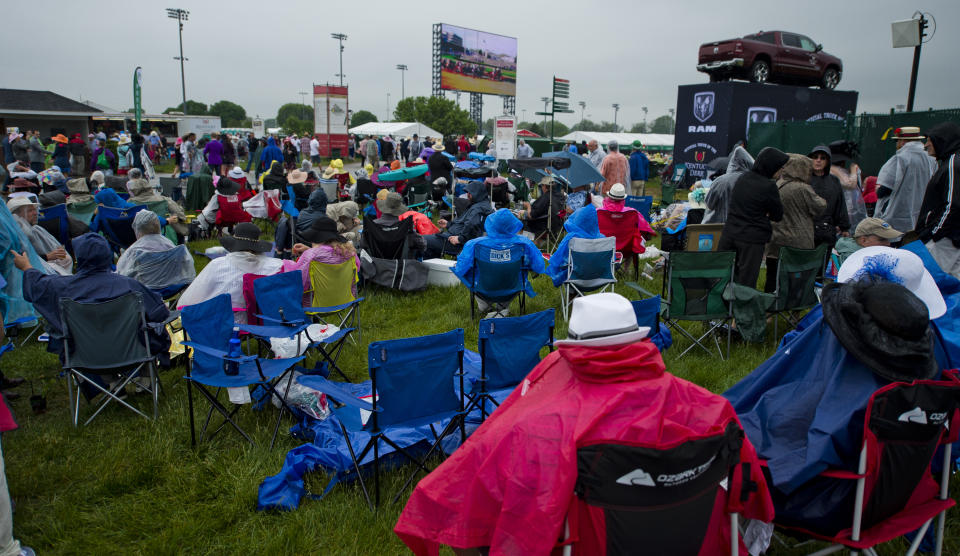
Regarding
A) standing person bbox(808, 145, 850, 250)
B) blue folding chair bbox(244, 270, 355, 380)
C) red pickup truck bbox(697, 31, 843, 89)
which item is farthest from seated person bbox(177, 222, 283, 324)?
red pickup truck bbox(697, 31, 843, 89)

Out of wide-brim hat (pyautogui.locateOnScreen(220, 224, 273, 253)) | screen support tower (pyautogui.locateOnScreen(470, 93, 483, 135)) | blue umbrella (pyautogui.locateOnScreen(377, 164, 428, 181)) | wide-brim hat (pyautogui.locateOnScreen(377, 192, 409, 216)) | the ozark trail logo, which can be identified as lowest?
wide-brim hat (pyautogui.locateOnScreen(220, 224, 273, 253))

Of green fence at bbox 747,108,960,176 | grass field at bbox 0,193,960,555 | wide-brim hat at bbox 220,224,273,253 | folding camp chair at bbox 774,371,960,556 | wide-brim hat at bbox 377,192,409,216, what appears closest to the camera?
folding camp chair at bbox 774,371,960,556

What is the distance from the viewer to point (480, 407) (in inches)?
145

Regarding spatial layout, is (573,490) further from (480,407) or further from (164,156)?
(164,156)

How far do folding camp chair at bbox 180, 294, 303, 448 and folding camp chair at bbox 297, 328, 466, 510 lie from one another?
0.63 meters

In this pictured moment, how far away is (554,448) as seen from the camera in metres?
1.66

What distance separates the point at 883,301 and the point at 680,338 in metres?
3.65

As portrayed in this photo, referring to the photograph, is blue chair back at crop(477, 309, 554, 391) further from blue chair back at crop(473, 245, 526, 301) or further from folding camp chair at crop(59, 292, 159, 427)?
folding camp chair at crop(59, 292, 159, 427)

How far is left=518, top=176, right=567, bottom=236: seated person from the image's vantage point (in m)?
9.56

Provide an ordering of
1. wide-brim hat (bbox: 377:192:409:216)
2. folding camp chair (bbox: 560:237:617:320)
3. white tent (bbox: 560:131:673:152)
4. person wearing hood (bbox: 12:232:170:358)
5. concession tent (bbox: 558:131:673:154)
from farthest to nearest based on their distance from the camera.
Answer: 1. concession tent (bbox: 558:131:673:154)
2. white tent (bbox: 560:131:673:152)
3. wide-brim hat (bbox: 377:192:409:216)
4. folding camp chair (bbox: 560:237:617:320)
5. person wearing hood (bbox: 12:232:170:358)

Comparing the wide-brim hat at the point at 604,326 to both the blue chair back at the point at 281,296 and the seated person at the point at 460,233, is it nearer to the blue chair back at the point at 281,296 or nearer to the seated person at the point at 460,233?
the blue chair back at the point at 281,296

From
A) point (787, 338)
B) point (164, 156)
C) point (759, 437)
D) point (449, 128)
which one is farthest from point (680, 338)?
point (449, 128)

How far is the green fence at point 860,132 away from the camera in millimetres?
10758

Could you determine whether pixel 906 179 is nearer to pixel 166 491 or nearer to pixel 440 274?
pixel 440 274
